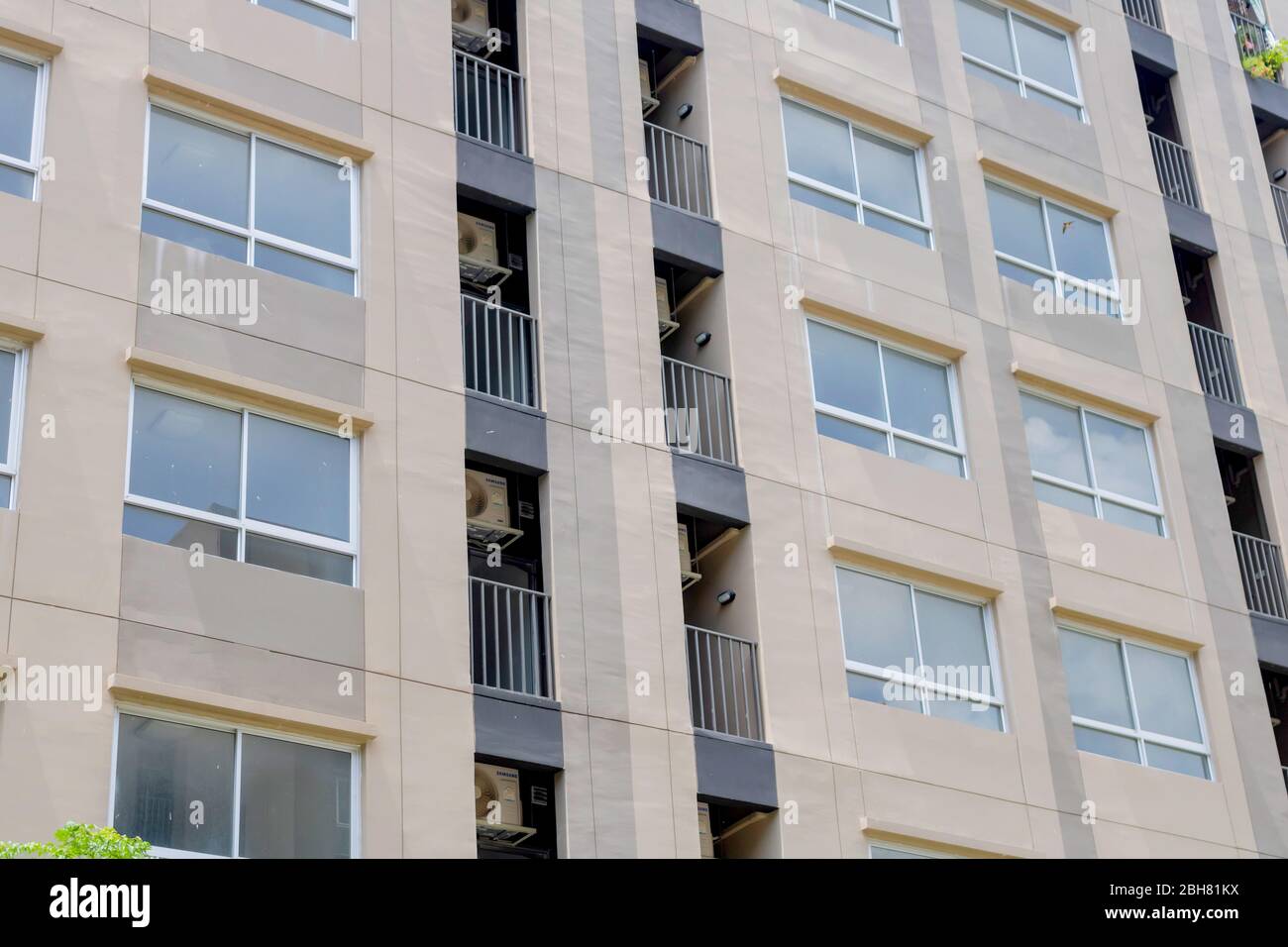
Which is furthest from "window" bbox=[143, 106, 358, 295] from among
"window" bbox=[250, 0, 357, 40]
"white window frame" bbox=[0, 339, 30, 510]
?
"white window frame" bbox=[0, 339, 30, 510]

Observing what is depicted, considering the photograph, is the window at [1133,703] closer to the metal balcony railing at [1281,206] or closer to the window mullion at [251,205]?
the metal balcony railing at [1281,206]

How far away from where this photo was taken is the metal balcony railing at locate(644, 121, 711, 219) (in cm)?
2453

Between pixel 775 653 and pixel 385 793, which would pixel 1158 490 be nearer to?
pixel 775 653

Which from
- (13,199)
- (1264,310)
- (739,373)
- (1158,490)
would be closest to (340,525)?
(13,199)

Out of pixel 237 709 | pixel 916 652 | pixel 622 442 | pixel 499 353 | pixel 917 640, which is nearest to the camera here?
pixel 237 709

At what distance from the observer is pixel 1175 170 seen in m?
30.6

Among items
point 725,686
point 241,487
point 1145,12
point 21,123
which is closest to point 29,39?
point 21,123

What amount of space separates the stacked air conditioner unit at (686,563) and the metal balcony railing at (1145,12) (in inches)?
572

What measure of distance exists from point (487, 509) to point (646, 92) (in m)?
7.79

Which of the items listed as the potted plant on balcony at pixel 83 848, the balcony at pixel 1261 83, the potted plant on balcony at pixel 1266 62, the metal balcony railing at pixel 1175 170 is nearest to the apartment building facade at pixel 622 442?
the metal balcony railing at pixel 1175 170

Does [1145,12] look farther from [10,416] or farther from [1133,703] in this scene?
[10,416]
